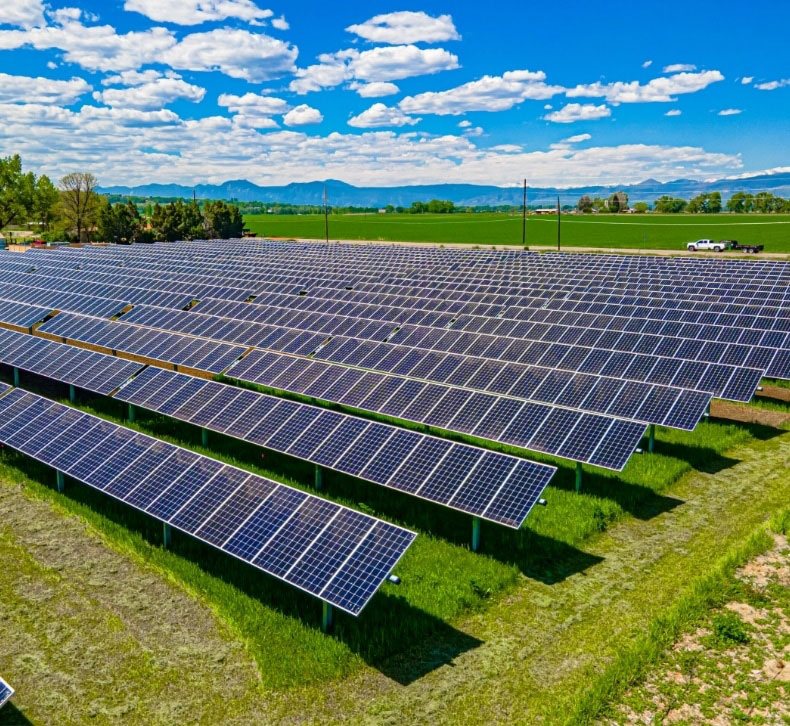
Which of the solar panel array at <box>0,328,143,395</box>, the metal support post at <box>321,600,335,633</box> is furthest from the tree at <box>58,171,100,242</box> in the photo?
the metal support post at <box>321,600,335,633</box>

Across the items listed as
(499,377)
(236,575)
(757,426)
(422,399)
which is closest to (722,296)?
(757,426)

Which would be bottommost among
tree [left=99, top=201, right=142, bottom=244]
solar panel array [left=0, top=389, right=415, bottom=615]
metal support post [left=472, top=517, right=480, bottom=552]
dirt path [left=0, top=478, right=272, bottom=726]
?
dirt path [left=0, top=478, right=272, bottom=726]

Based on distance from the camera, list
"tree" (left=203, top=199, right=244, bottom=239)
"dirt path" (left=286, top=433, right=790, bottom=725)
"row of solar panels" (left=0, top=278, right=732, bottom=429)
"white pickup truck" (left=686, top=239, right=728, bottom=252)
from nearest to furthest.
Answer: "dirt path" (left=286, top=433, right=790, bottom=725) → "row of solar panels" (left=0, top=278, right=732, bottom=429) → "white pickup truck" (left=686, top=239, right=728, bottom=252) → "tree" (left=203, top=199, right=244, bottom=239)

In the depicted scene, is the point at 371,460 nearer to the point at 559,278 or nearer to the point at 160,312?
the point at 160,312

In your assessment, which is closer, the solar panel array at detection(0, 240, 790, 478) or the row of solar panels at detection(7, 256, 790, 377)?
the solar panel array at detection(0, 240, 790, 478)

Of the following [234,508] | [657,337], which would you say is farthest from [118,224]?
[234,508]

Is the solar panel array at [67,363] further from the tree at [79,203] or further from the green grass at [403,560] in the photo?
the tree at [79,203]

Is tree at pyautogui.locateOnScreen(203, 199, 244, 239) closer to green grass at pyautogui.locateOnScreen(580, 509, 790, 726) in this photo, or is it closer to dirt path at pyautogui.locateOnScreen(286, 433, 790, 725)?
dirt path at pyautogui.locateOnScreen(286, 433, 790, 725)
